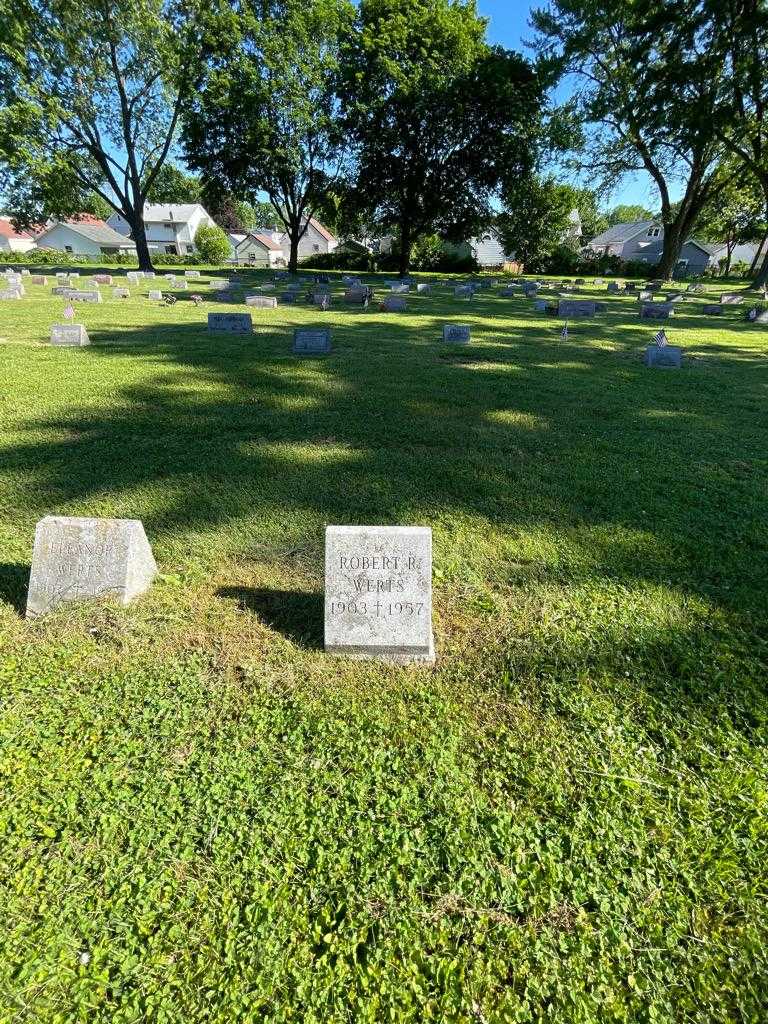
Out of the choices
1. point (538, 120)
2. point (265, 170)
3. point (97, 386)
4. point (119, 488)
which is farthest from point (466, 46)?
point (119, 488)

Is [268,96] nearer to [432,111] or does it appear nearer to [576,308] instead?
[432,111]

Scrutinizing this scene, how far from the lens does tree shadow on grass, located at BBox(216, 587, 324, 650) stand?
8.87 ft

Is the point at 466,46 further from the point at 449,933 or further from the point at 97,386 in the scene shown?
the point at 449,933

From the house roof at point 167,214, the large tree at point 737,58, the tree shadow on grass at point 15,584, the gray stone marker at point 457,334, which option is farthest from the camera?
the house roof at point 167,214

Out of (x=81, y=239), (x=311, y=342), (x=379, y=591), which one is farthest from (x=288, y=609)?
(x=81, y=239)

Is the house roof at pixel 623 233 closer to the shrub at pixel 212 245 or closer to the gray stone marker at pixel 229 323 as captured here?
the shrub at pixel 212 245

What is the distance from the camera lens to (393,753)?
2.09 metres

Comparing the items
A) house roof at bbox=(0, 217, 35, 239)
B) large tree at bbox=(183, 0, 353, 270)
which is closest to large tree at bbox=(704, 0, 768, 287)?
large tree at bbox=(183, 0, 353, 270)

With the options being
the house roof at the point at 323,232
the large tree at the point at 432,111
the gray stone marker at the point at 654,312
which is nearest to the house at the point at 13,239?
the house roof at the point at 323,232

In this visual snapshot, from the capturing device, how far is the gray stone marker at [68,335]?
870cm

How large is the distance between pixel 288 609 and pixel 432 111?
108 ft

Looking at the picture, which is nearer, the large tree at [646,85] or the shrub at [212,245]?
the large tree at [646,85]

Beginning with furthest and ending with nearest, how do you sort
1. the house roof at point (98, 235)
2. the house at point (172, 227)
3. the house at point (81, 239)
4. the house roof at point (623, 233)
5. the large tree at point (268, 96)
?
the house roof at point (98, 235)
the house at point (81, 239)
the house roof at point (623, 233)
the house at point (172, 227)
the large tree at point (268, 96)

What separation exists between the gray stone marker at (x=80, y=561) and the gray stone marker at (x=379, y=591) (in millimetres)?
1175
